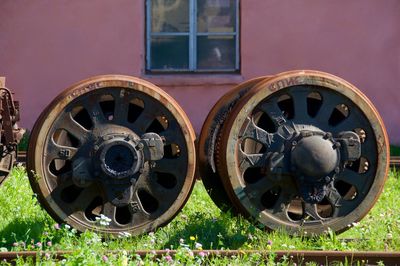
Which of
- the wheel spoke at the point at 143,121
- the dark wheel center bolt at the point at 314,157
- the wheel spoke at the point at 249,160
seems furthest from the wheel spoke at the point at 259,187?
the wheel spoke at the point at 143,121

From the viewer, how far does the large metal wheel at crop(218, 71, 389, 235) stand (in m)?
6.70

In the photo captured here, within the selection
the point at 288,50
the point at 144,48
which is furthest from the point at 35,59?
the point at 288,50

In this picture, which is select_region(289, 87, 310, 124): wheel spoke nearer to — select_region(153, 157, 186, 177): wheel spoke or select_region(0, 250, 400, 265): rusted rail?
select_region(153, 157, 186, 177): wheel spoke

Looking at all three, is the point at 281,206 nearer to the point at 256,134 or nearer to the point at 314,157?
the point at 314,157

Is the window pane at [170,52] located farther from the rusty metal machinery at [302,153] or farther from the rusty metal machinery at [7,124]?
the rusty metal machinery at [302,153]

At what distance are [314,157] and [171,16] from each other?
7722 millimetres

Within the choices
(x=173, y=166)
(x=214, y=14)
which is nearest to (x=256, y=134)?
(x=173, y=166)

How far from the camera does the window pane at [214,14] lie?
14.0 meters

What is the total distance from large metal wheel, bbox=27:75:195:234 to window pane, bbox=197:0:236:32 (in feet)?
23.8

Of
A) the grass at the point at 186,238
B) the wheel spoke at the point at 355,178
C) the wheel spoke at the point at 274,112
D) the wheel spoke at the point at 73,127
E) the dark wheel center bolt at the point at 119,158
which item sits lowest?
the grass at the point at 186,238

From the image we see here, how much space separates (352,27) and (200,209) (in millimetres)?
6742

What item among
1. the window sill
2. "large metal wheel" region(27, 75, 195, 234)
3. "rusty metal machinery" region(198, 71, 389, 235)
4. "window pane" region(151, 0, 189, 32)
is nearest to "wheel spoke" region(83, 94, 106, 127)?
"large metal wheel" region(27, 75, 195, 234)

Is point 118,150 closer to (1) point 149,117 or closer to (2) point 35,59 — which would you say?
(1) point 149,117

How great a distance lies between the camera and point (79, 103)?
6734 millimetres
